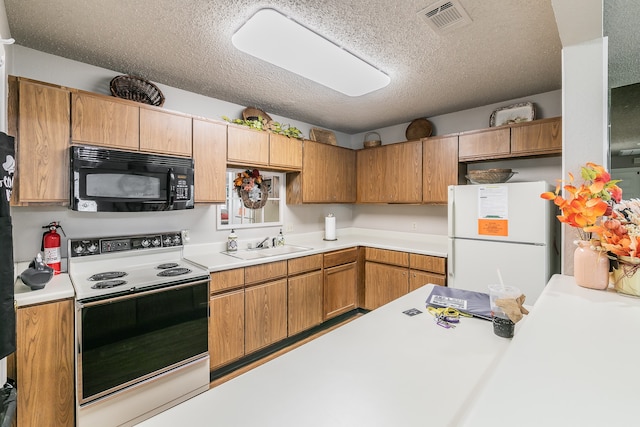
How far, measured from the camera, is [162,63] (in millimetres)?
2227

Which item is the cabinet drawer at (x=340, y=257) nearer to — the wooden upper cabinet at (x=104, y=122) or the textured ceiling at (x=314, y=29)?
the textured ceiling at (x=314, y=29)

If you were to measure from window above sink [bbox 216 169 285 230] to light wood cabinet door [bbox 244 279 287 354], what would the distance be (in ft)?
2.77

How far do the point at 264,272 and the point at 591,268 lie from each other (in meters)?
2.23

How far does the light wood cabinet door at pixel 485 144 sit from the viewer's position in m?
2.88

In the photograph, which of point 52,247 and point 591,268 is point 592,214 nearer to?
point 591,268

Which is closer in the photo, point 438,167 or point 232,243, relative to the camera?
point 232,243

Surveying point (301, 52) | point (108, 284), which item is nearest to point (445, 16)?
point (301, 52)

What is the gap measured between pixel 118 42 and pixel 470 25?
7.51ft

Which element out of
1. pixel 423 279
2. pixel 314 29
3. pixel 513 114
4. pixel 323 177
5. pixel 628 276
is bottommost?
pixel 423 279

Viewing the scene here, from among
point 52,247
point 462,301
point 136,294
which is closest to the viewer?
point 462,301

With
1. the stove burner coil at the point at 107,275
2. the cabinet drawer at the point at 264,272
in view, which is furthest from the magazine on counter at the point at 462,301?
the stove burner coil at the point at 107,275

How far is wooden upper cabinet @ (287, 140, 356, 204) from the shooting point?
11.4 feet

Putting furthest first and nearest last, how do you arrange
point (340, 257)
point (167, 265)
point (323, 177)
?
point (323, 177), point (340, 257), point (167, 265)

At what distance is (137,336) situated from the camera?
1.86 meters
